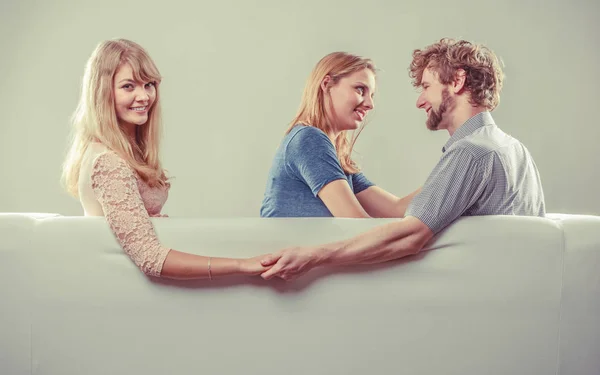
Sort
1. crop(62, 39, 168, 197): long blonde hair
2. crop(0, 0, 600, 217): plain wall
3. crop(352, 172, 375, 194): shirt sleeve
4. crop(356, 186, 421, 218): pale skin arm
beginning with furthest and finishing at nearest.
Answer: crop(0, 0, 600, 217): plain wall → crop(352, 172, 375, 194): shirt sleeve → crop(356, 186, 421, 218): pale skin arm → crop(62, 39, 168, 197): long blonde hair

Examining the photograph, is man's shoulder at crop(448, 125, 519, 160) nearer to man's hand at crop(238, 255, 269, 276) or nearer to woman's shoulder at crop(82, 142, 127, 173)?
man's hand at crop(238, 255, 269, 276)

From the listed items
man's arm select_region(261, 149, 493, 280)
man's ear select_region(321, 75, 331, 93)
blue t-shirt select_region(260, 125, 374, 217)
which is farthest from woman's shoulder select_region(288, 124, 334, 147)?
man's arm select_region(261, 149, 493, 280)

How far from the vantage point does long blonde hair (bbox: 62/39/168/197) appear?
7.75ft

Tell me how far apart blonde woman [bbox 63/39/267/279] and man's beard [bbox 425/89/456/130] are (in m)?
0.98

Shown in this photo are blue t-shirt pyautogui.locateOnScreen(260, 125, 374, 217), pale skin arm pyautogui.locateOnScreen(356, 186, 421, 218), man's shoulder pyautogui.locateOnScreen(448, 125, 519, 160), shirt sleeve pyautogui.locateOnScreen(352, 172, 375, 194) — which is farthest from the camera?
shirt sleeve pyautogui.locateOnScreen(352, 172, 375, 194)

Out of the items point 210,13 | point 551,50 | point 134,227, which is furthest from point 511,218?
point 210,13

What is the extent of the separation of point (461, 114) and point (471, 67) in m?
0.17

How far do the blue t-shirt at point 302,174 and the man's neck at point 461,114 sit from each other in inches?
17.0

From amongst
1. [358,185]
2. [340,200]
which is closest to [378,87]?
[358,185]

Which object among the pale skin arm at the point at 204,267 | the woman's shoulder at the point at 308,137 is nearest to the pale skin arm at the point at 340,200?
the woman's shoulder at the point at 308,137

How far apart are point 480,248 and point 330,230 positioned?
0.43m

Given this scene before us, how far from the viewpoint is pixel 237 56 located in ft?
15.1

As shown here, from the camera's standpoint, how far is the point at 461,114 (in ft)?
8.52

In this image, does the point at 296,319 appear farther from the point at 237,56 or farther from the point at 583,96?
the point at 583,96
